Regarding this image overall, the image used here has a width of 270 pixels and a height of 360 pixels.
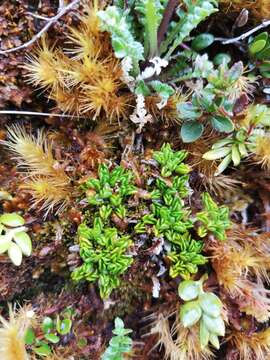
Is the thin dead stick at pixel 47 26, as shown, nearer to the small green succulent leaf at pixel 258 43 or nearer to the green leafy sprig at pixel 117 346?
the small green succulent leaf at pixel 258 43

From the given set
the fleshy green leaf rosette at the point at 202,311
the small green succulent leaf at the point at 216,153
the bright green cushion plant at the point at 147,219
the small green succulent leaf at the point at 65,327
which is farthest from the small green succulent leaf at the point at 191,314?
the small green succulent leaf at the point at 216,153

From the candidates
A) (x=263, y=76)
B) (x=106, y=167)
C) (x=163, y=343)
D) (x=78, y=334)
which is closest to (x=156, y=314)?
(x=163, y=343)

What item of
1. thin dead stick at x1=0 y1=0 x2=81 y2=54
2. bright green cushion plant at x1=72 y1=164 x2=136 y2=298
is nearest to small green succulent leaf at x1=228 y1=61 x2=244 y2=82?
bright green cushion plant at x1=72 y1=164 x2=136 y2=298

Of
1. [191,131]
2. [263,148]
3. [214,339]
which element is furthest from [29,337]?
[263,148]

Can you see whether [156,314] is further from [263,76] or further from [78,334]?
[263,76]

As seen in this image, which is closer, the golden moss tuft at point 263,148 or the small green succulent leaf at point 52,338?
the small green succulent leaf at point 52,338

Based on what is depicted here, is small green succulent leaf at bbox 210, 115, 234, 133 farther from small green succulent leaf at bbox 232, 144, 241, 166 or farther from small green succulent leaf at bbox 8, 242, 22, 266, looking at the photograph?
small green succulent leaf at bbox 8, 242, 22, 266
